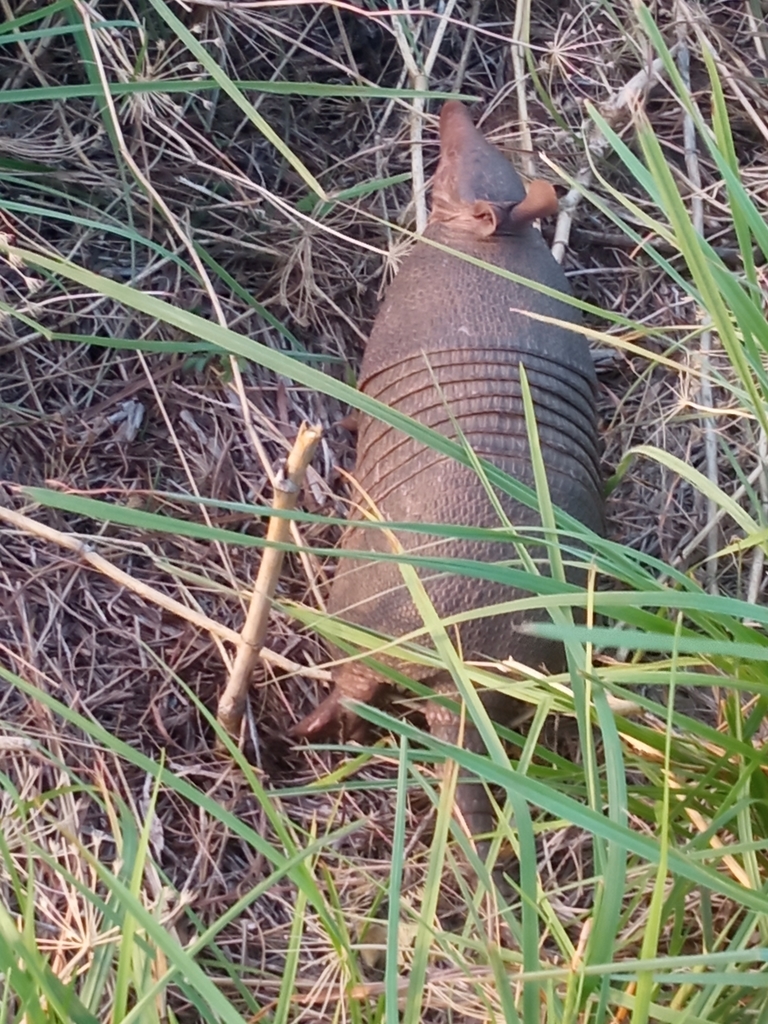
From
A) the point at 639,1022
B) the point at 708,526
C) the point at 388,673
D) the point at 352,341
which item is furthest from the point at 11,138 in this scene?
the point at 639,1022

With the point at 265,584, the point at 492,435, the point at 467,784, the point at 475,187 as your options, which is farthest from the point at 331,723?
the point at 475,187

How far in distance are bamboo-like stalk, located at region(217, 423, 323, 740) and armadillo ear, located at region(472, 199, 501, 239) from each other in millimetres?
914

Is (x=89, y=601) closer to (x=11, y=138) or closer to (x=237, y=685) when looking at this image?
(x=237, y=685)

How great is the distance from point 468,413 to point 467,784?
750 mm

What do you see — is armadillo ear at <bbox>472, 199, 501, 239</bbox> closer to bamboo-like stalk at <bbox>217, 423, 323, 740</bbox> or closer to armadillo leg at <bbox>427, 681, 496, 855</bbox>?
bamboo-like stalk at <bbox>217, 423, 323, 740</bbox>

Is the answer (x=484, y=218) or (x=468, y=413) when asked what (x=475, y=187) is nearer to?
(x=484, y=218)

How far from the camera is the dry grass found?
6.44 ft

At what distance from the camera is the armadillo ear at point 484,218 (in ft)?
7.85

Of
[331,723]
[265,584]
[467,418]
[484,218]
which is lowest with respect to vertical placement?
[331,723]

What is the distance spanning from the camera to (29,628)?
210 cm

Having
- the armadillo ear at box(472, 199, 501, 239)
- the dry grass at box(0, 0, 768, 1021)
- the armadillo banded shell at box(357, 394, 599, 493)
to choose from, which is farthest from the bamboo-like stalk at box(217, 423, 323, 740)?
the armadillo ear at box(472, 199, 501, 239)

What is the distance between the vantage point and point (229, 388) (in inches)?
97.7

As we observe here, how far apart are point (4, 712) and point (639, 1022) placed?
1.45m

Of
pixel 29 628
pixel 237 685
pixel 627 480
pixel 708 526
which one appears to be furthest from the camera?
pixel 627 480
